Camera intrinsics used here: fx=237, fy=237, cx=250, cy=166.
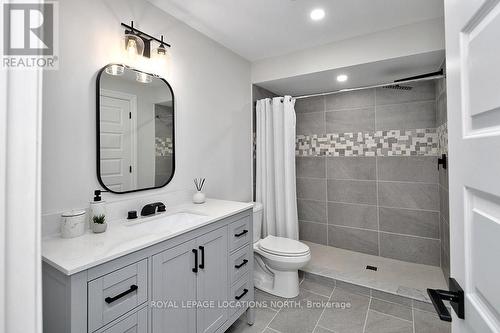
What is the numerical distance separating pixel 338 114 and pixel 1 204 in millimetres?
3323

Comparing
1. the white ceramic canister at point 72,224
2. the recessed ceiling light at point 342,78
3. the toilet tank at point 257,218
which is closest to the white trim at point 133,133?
the white ceramic canister at point 72,224

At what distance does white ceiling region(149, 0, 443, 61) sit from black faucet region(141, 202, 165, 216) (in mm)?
1520

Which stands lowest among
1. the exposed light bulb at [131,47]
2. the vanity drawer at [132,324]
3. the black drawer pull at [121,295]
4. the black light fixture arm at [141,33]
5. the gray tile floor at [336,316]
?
the gray tile floor at [336,316]

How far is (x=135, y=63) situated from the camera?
169cm

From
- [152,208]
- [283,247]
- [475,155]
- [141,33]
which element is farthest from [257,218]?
[475,155]

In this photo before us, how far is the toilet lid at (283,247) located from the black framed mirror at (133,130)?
1.16 meters

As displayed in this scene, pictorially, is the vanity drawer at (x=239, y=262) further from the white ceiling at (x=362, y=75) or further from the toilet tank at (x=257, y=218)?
the white ceiling at (x=362, y=75)

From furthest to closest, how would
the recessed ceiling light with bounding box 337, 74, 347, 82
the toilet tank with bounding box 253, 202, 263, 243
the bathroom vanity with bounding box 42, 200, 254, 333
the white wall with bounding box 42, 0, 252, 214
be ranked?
the recessed ceiling light with bounding box 337, 74, 347, 82
the toilet tank with bounding box 253, 202, 263, 243
the white wall with bounding box 42, 0, 252, 214
the bathroom vanity with bounding box 42, 200, 254, 333

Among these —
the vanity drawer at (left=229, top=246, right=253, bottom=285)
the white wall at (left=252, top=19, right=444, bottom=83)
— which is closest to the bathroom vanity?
the vanity drawer at (left=229, top=246, right=253, bottom=285)

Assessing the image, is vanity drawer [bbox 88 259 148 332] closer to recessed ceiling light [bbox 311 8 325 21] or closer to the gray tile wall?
recessed ceiling light [bbox 311 8 325 21]

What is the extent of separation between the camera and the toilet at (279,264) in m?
2.18

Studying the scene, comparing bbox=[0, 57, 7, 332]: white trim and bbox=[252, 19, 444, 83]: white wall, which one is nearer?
bbox=[0, 57, 7, 332]: white trim

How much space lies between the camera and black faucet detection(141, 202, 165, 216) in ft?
5.41

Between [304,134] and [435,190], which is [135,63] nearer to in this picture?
[304,134]
